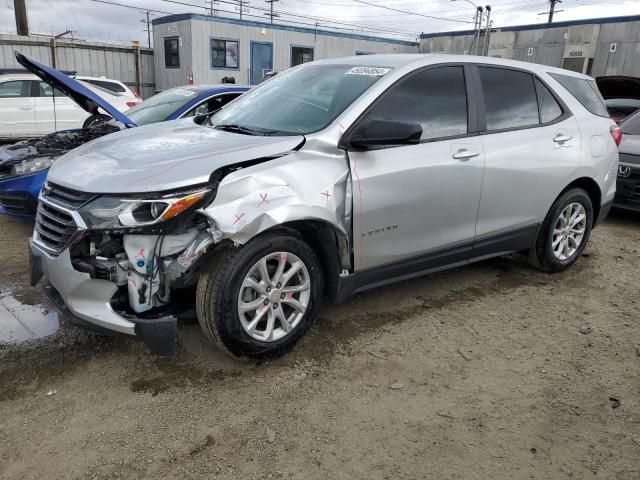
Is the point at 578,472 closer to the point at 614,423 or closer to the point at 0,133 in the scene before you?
the point at 614,423

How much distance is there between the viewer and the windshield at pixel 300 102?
3.42 meters

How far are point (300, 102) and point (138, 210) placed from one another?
149 centimetres

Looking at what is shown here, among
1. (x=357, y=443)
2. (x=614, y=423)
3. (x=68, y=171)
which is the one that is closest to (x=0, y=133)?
(x=68, y=171)

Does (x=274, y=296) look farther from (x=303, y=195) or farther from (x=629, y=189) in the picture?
(x=629, y=189)

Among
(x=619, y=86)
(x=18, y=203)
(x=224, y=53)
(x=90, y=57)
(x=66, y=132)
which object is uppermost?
(x=224, y=53)

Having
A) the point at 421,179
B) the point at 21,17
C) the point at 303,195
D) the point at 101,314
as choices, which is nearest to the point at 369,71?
the point at 421,179

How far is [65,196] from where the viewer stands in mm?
2908

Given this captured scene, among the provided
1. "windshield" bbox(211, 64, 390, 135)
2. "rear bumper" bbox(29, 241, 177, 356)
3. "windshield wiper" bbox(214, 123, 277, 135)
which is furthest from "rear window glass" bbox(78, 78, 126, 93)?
"rear bumper" bbox(29, 241, 177, 356)

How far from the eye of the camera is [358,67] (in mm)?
3758

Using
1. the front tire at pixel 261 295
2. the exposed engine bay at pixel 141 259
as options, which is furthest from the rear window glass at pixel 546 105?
the exposed engine bay at pixel 141 259

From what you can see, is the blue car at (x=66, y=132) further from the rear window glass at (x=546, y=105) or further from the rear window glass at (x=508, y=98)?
the rear window glass at (x=546, y=105)

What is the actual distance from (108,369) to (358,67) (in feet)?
8.41

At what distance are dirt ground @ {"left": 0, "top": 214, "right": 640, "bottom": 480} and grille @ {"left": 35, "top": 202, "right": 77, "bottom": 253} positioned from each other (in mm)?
744

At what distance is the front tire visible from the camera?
2.85 metres
